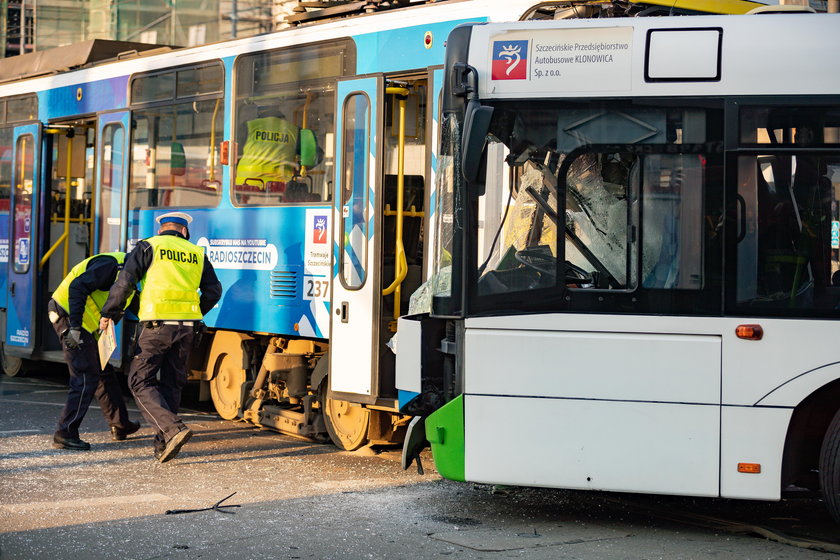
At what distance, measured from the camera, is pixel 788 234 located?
641 centimetres

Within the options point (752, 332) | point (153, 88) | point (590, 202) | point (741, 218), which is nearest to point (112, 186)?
point (153, 88)

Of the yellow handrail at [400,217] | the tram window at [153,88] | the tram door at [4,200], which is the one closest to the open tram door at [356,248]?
the yellow handrail at [400,217]

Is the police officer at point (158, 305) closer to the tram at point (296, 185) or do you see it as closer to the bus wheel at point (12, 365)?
the tram at point (296, 185)

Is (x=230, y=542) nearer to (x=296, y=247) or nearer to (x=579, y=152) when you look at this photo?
(x=579, y=152)

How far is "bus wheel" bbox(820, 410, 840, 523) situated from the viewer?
6367 millimetres

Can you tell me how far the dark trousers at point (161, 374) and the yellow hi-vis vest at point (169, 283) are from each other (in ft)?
0.35

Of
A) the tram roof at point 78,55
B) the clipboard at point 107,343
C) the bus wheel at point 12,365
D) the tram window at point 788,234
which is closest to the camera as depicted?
the tram window at point 788,234

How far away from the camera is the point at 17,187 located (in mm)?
13562

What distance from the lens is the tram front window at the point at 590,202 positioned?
6512 mm

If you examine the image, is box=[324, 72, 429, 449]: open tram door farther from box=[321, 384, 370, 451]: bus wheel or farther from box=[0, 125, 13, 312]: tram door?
box=[0, 125, 13, 312]: tram door

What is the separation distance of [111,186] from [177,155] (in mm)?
1193

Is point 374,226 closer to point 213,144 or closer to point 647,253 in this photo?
point 213,144

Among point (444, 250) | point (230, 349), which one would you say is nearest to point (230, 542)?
point (444, 250)

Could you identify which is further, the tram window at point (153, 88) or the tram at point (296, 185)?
the tram window at point (153, 88)
